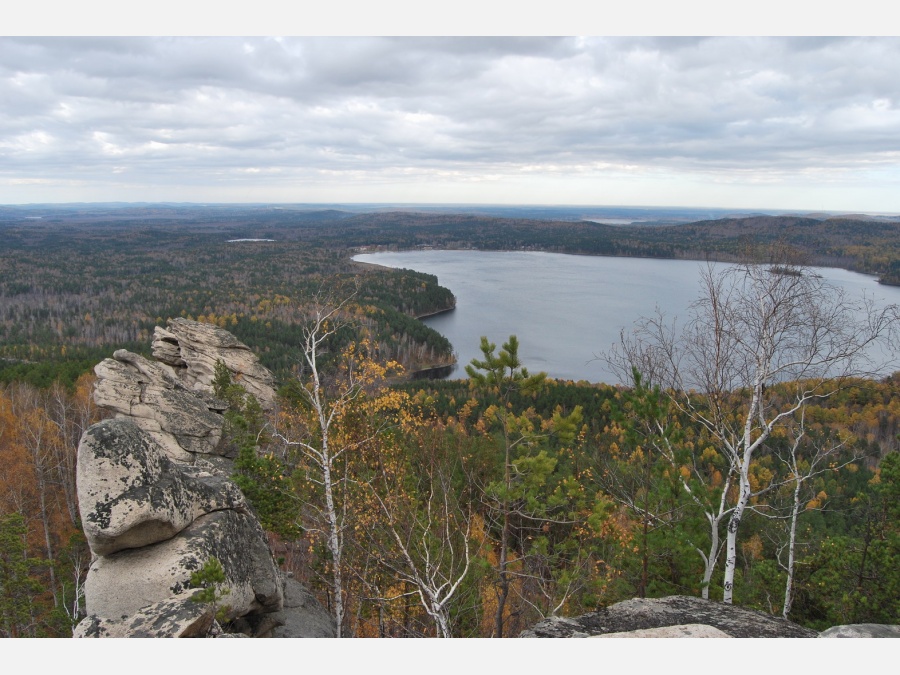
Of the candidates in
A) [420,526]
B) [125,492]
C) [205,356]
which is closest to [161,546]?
[125,492]

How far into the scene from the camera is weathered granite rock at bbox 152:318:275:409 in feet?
103

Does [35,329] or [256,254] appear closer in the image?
[35,329]

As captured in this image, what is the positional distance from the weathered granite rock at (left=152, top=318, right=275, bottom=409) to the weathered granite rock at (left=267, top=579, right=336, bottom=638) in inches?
810

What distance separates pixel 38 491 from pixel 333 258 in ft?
563

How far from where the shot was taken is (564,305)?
107 m

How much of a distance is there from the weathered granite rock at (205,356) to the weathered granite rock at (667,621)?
27.4 meters

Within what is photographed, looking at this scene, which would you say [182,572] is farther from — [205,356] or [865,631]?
[205,356]

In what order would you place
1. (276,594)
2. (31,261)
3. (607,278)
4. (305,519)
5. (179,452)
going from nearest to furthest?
(276,594), (305,519), (179,452), (607,278), (31,261)

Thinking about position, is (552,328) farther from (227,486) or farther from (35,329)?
(35,329)

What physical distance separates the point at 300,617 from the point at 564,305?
10072 cm

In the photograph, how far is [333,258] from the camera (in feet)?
626

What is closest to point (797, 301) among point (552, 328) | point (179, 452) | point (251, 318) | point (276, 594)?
point (276, 594)

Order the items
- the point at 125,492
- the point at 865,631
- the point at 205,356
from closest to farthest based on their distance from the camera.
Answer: the point at 865,631, the point at 125,492, the point at 205,356

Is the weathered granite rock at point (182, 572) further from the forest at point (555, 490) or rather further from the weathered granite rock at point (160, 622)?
the forest at point (555, 490)
